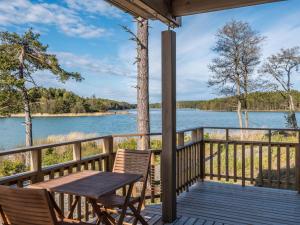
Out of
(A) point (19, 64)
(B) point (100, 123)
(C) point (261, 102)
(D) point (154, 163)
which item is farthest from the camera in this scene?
(B) point (100, 123)

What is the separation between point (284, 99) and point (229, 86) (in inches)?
120

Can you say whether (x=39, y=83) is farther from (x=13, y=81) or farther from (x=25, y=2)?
(x=25, y=2)

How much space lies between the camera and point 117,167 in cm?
350

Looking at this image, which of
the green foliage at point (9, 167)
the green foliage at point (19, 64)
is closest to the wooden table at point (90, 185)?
the green foliage at point (9, 167)

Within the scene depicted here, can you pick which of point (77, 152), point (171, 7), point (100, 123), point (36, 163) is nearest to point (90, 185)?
point (36, 163)

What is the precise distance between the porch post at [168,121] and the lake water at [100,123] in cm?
874

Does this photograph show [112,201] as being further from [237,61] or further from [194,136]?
[237,61]

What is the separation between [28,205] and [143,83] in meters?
4.60

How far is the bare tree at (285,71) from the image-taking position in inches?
572

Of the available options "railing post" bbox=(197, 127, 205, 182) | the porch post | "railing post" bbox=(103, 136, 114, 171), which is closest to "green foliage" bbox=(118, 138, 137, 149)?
"railing post" bbox=(197, 127, 205, 182)

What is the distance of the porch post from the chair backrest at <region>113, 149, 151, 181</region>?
25 centimetres

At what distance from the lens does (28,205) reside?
1776 millimetres

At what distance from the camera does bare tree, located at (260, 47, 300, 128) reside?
1452cm

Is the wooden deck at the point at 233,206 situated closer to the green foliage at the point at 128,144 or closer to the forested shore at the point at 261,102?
the green foliage at the point at 128,144
